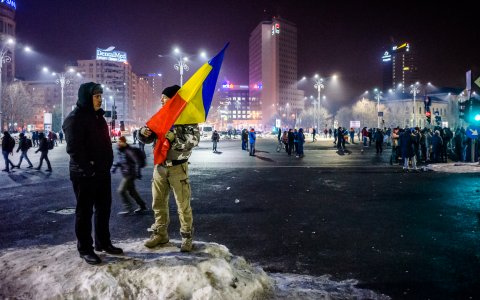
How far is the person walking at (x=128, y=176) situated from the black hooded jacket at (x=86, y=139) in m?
4.19

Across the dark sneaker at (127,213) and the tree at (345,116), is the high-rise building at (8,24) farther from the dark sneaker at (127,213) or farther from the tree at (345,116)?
the dark sneaker at (127,213)

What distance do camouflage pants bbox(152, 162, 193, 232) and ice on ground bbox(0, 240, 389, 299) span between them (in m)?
0.37

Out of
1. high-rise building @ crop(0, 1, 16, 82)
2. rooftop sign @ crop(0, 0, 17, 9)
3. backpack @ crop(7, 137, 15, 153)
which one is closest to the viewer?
backpack @ crop(7, 137, 15, 153)

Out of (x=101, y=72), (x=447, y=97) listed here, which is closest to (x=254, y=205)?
(x=447, y=97)

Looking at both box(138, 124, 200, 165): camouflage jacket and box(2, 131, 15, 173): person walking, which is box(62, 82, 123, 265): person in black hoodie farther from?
box(2, 131, 15, 173): person walking

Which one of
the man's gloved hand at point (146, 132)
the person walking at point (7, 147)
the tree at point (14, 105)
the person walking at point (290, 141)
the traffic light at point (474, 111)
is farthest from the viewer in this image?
the tree at point (14, 105)

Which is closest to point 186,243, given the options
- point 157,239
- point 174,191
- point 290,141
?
point 157,239

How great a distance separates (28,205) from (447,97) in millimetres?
132149

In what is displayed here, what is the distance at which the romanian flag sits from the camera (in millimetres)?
4422

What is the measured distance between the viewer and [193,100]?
4.64 meters

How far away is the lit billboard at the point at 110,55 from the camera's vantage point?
154m

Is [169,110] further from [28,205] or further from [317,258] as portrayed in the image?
[28,205]

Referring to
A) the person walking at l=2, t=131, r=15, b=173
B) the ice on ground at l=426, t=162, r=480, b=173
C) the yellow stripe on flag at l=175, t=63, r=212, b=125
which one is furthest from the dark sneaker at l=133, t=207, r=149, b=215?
the ice on ground at l=426, t=162, r=480, b=173

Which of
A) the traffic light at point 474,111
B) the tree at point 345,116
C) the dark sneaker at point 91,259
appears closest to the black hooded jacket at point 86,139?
the dark sneaker at point 91,259
